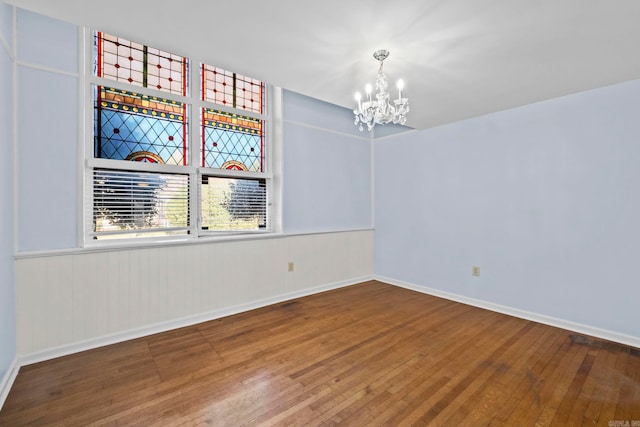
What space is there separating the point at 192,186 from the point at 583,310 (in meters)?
4.07

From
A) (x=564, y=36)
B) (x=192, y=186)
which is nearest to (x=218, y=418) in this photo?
(x=192, y=186)

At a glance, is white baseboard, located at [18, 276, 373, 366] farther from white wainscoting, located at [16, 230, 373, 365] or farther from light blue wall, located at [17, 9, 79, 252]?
light blue wall, located at [17, 9, 79, 252]

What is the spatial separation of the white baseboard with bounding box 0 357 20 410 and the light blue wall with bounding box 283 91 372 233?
2556mm

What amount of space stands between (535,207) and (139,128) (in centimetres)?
410

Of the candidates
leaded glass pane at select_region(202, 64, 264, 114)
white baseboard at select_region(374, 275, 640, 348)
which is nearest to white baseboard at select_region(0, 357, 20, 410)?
leaded glass pane at select_region(202, 64, 264, 114)

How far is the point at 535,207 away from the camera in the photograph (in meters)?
3.05

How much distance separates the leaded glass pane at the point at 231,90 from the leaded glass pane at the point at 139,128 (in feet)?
1.33

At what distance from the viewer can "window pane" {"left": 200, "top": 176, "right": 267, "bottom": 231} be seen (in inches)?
124

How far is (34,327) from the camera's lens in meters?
2.19

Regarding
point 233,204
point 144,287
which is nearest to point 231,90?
point 233,204

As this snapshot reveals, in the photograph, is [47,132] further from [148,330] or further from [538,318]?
[538,318]

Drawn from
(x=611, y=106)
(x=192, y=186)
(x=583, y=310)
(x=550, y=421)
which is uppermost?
(x=611, y=106)

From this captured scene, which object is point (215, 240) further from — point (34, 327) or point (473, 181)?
point (473, 181)

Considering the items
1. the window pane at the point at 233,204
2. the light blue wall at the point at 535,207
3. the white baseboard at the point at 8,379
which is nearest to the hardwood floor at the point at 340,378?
the white baseboard at the point at 8,379
